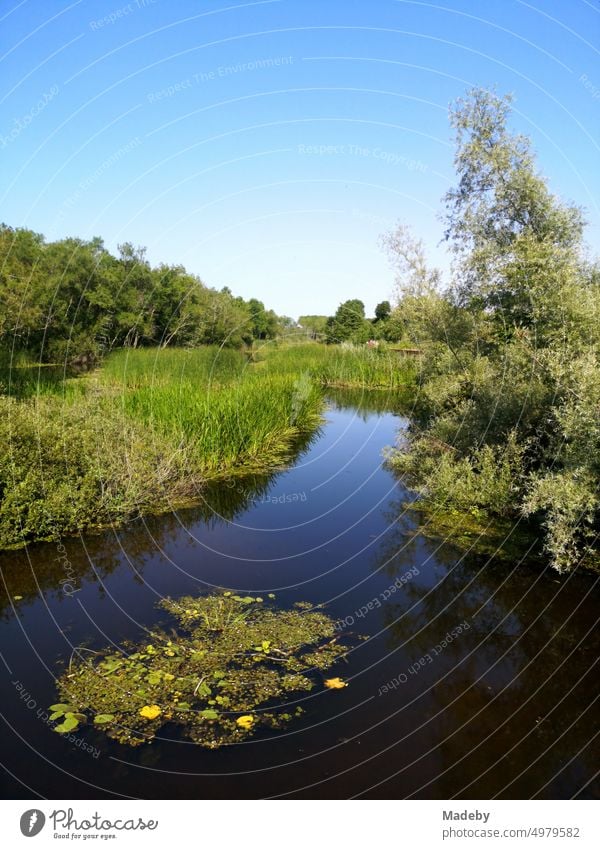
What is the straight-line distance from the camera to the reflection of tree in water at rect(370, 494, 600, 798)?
5.19 metres

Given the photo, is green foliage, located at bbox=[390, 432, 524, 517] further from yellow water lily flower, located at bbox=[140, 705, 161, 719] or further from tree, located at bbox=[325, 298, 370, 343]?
tree, located at bbox=[325, 298, 370, 343]

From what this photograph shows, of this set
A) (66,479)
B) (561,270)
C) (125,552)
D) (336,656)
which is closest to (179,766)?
(336,656)

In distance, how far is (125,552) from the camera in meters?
9.62

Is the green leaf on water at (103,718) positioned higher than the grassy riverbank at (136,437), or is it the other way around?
the grassy riverbank at (136,437)

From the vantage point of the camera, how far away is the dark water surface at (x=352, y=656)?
4992mm

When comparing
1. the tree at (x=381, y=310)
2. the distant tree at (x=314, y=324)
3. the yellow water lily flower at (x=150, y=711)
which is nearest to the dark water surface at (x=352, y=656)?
the yellow water lily flower at (x=150, y=711)

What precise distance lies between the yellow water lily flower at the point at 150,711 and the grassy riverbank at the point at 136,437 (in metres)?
4.49

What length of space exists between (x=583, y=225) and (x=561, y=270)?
179 cm

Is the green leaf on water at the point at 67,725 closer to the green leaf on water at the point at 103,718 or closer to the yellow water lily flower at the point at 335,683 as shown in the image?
the green leaf on water at the point at 103,718

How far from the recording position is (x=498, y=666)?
22.3 ft

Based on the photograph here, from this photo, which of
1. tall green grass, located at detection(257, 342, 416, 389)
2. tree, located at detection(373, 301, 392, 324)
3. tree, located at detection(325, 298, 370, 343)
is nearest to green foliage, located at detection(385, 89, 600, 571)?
tall green grass, located at detection(257, 342, 416, 389)

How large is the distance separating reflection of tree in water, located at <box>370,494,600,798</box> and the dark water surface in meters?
0.02

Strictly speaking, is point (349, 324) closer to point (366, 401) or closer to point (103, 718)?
point (366, 401)

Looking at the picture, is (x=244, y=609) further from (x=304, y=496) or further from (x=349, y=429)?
(x=349, y=429)
